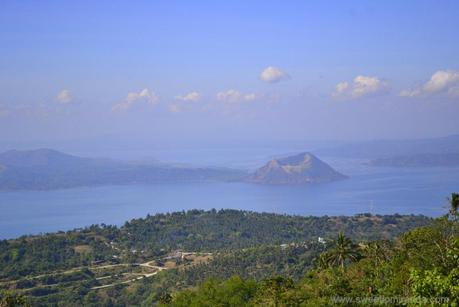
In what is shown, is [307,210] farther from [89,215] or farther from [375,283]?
[375,283]

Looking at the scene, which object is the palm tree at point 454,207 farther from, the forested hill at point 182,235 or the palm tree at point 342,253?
the forested hill at point 182,235

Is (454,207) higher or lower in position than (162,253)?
higher

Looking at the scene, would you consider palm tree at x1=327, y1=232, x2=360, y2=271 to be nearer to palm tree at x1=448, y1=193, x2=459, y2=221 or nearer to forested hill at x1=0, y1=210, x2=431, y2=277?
palm tree at x1=448, y1=193, x2=459, y2=221

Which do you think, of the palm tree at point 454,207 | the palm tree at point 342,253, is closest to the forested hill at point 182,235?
the palm tree at point 342,253

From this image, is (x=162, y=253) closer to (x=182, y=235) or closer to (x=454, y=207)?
(x=182, y=235)

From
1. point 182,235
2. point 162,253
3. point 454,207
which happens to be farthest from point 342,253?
point 182,235

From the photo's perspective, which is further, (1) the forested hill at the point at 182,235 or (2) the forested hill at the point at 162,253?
(1) the forested hill at the point at 182,235

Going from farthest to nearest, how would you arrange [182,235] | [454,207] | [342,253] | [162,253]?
[182,235]
[162,253]
[342,253]
[454,207]

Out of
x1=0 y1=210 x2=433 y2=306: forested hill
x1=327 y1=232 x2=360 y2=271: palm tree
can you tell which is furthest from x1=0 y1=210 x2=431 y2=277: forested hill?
x1=327 y1=232 x2=360 y2=271: palm tree

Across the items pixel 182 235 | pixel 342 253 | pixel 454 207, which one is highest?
pixel 454 207
